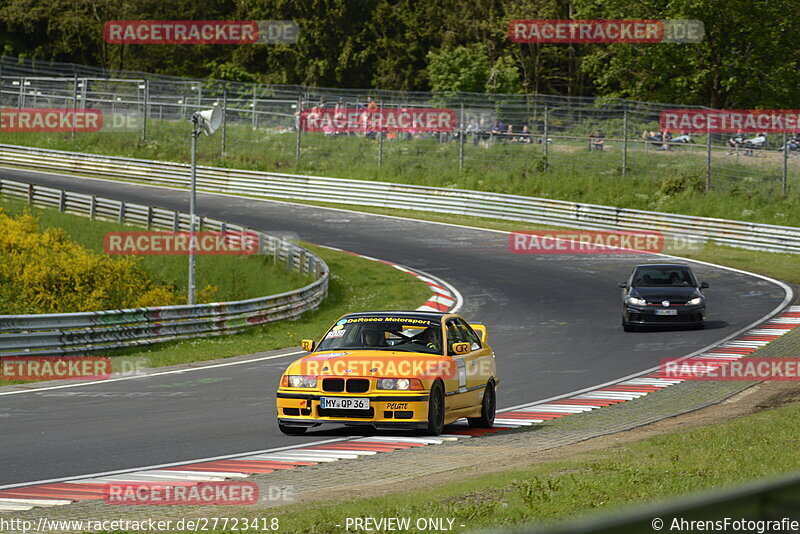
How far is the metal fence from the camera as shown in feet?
150

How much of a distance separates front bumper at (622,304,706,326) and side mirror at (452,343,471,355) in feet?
39.5

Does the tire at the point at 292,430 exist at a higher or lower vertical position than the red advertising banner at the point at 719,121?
lower

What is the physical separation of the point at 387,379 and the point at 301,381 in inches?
37.0

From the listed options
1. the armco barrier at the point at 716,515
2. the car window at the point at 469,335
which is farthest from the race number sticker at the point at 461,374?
the armco barrier at the point at 716,515

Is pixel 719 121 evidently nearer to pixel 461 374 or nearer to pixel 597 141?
pixel 597 141

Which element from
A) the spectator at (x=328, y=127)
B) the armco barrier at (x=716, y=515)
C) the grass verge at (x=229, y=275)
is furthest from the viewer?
the spectator at (x=328, y=127)

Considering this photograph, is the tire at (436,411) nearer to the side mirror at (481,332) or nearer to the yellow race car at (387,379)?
the yellow race car at (387,379)

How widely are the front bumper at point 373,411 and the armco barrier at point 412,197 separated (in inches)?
1185

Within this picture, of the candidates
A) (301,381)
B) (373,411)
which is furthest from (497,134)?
(373,411)

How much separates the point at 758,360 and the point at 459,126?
31.1 metres

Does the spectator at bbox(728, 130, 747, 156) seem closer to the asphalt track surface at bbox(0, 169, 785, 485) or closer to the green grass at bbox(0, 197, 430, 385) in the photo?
the asphalt track surface at bbox(0, 169, 785, 485)

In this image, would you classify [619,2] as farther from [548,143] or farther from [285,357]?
[285,357]

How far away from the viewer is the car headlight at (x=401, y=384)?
12203mm

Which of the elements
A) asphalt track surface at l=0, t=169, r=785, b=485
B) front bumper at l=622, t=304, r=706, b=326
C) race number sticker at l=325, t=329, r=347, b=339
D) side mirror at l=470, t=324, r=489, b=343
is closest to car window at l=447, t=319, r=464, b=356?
side mirror at l=470, t=324, r=489, b=343
